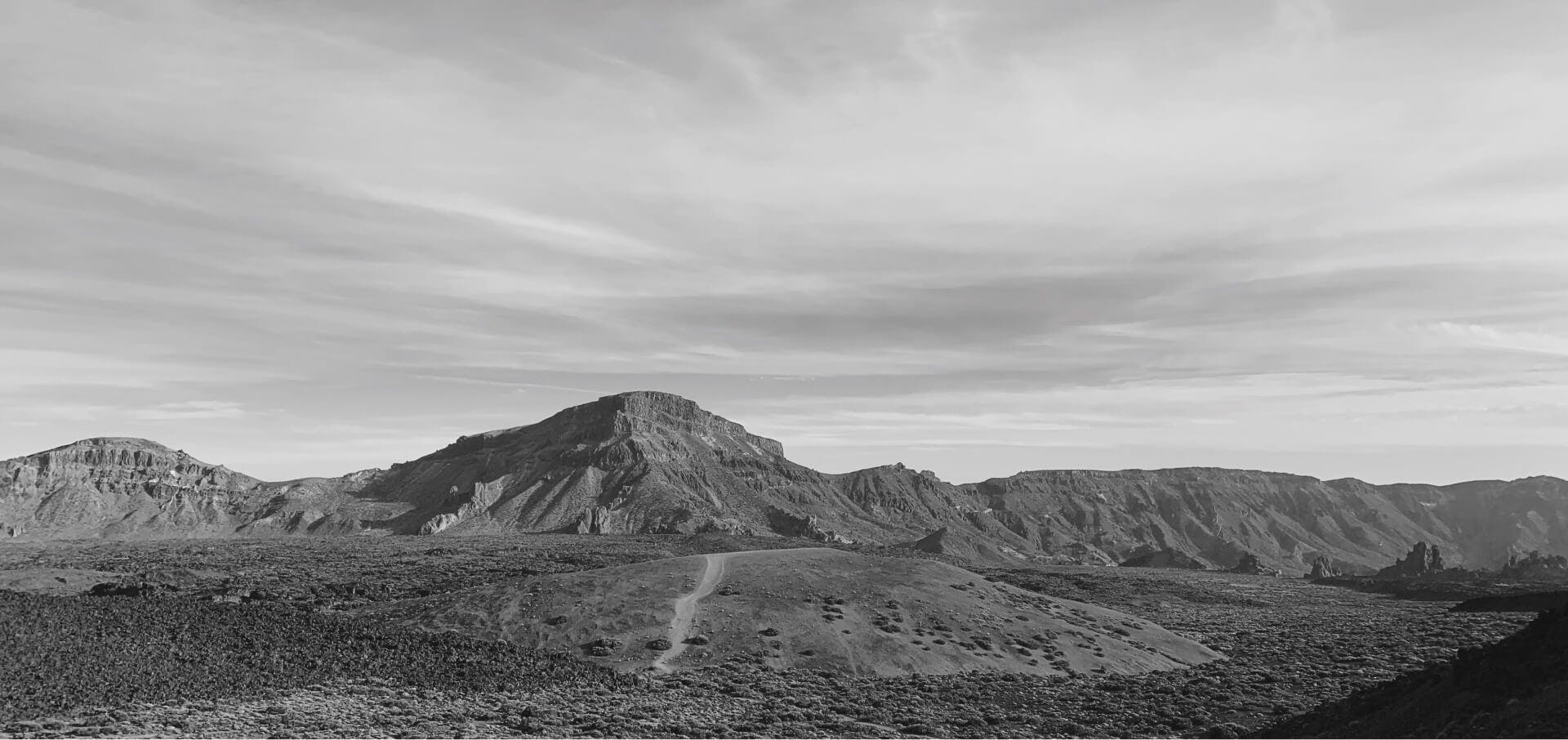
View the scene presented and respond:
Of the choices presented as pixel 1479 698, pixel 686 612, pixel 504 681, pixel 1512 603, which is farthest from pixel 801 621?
pixel 1512 603

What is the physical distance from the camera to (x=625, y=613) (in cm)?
6794

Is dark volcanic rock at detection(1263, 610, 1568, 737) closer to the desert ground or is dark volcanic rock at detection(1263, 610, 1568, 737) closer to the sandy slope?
the desert ground

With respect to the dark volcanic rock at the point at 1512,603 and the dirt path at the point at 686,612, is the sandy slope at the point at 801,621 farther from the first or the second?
the dark volcanic rock at the point at 1512,603

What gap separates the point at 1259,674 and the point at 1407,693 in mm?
28811

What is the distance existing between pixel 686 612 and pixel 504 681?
18.7 metres

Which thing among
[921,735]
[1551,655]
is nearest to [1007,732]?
[921,735]

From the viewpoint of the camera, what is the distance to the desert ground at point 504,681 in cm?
4388

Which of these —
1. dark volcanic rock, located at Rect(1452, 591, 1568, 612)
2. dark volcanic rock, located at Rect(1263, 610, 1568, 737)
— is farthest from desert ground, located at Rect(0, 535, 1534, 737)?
dark volcanic rock, located at Rect(1452, 591, 1568, 612)

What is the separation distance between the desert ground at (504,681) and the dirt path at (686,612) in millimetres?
349

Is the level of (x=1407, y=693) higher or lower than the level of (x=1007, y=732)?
higher

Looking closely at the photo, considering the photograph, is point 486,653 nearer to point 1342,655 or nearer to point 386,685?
point 386,685

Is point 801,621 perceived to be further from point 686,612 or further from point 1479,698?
point 1479,698

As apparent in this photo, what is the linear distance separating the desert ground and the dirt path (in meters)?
0.35

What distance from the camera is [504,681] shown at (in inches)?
2088
